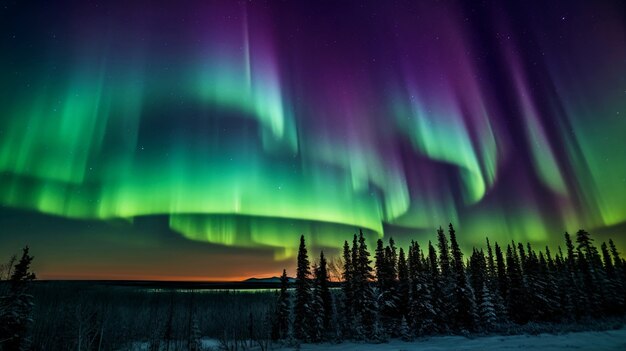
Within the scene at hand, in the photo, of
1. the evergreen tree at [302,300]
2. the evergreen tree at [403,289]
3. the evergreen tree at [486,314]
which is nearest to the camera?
the evergreen tree at [486,314]

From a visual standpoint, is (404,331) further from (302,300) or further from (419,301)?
(302,300)

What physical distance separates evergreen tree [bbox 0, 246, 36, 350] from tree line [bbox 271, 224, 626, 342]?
3819 cm

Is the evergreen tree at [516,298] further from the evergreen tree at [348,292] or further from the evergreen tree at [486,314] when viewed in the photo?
the evergreen tree at [348,292]

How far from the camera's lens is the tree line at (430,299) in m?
55.3

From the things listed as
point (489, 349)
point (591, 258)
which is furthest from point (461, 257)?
point (591, 258)

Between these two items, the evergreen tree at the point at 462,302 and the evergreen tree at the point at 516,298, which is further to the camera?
the evergreen tree at the point at 516,298

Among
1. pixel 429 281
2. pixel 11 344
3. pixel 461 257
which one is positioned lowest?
pixel 11 344

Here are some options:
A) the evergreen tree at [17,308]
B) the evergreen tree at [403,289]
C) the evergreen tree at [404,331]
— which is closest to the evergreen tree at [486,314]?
the evergreen tree at [403,289]

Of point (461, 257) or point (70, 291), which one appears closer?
point (461, 257)

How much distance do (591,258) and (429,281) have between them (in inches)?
1996

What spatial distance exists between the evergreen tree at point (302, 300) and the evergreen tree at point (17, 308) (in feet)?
124

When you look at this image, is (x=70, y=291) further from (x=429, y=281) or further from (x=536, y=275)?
(x=536, y=275)

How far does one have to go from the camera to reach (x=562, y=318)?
62.8m

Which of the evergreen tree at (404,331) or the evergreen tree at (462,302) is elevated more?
the evergreen tree at (462,302)
